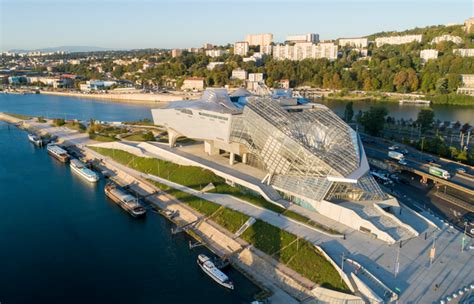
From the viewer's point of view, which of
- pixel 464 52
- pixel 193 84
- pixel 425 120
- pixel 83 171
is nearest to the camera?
pixel 83 171

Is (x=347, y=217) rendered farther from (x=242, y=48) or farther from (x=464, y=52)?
(x=242, y=48)

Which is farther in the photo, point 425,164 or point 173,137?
point 173,137

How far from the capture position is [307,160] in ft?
108

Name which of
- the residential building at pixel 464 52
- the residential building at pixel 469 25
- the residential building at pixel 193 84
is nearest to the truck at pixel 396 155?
the residential building at pixel 193 84

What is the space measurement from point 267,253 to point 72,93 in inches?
5123

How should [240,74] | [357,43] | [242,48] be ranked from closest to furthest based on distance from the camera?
[240,74], [242,48], [357,43]

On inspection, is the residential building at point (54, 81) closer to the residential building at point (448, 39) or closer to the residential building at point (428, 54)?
the residential building at point (428, 54)

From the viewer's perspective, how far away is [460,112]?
285 ft

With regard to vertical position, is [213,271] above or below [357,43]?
below

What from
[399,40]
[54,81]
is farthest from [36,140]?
[399,40]

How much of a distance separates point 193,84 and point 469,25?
115915mm

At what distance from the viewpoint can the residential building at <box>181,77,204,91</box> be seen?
5251 inches

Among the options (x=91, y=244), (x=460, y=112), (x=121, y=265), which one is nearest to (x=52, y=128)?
(x=91, y=244)

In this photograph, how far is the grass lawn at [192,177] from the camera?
109 ft
